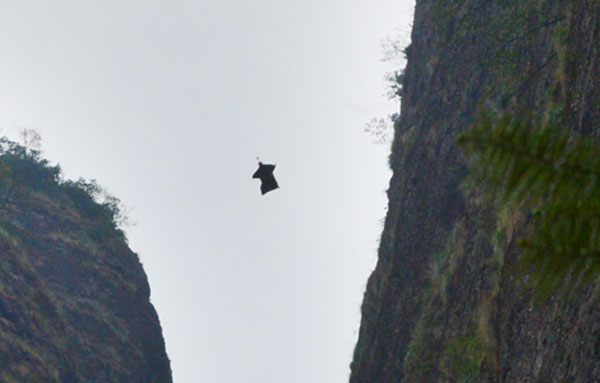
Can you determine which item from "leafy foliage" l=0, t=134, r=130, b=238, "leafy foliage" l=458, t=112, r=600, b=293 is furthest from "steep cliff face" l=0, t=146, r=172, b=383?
"leafy foliage" l=458, t=112, r=600, b=293

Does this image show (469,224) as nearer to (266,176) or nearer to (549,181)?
(266,176)

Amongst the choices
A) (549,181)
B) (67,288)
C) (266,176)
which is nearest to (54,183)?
(67,288)

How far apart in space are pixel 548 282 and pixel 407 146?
26998 mm

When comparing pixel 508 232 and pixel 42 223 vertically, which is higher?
pixel 42 223

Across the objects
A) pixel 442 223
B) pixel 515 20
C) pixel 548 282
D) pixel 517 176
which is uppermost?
pixel 515 20


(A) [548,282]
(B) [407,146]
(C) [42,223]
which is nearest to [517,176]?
(A) [548,282]

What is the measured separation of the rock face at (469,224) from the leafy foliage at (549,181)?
5022mm

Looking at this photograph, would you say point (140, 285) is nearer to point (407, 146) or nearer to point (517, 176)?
point (407, 146)

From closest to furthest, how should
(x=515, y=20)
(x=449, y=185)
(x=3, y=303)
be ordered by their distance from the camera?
(x=515, y=20) < (x=449, y=185) < (x=3, y=303)

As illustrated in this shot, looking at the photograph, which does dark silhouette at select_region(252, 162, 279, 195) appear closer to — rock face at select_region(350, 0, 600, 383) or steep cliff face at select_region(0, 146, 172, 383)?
rock face at select_region(350, 0, 600, 383)

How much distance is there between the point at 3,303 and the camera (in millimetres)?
36438

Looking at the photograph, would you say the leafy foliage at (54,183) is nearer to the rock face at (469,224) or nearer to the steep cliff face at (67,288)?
the steep cliff face at (67,288)

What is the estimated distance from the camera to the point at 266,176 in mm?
24703

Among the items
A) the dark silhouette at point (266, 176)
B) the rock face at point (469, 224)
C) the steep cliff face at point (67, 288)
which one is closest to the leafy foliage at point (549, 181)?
the rock face at point (469, 224)
